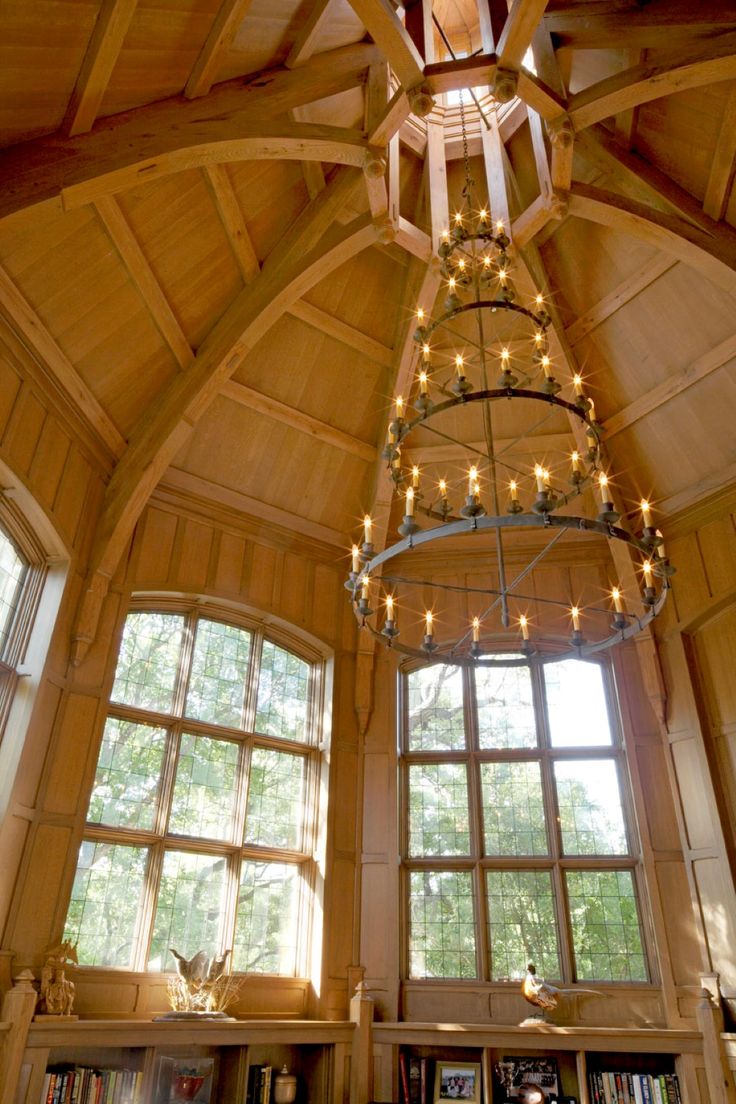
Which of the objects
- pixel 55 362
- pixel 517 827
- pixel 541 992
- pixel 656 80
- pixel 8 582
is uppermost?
pixel 656 80

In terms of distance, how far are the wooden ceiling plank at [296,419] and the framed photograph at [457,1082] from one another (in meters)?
5.00

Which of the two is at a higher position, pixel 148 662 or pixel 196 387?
pixel 196 387

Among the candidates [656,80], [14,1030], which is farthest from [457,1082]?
[656,80]

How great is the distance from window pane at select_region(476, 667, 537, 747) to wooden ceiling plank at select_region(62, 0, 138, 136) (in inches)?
204

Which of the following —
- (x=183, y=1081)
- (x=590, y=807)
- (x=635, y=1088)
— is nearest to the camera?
(x=183, y=1081)

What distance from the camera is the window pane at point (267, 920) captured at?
5832 mm

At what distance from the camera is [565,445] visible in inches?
289

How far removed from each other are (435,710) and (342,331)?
11.4 feet

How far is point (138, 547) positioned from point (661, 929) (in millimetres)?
4955

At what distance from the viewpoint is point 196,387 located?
6.00m

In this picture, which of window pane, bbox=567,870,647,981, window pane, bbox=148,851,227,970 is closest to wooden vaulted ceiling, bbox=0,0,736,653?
window pane, bbox=148,851,227,970

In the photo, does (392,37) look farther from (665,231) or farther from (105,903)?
(105,903)

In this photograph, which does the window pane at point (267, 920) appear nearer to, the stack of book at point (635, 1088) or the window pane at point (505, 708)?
the window pane at point (505, 708)

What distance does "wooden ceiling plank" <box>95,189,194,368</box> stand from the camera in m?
5.02
